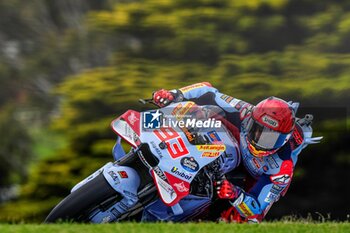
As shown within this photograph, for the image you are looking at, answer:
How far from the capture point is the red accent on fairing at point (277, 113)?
6789 millimetres

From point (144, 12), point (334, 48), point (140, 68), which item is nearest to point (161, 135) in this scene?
point (140, 68)

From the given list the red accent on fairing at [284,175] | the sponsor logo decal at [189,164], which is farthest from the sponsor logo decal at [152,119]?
the red accent on fairing at [284,175]

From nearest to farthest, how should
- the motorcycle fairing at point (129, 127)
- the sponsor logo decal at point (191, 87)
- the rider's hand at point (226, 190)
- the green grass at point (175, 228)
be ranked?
the green grass at point (175, 228), the rider's hand at point (226, 190), the motorcycle fairing at point (129, 127), the sponsor logo decal at point (191, 87)

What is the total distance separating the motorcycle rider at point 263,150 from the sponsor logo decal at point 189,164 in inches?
10.6

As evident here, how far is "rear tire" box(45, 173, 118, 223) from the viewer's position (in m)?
6.93

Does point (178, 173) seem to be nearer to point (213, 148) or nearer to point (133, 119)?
point (213, 148)

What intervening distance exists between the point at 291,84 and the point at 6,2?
2.85 m

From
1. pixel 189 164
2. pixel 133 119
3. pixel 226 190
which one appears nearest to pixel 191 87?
pixel 133 119

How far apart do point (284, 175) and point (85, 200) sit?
70.6 inches

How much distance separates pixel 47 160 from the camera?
742 centimetres

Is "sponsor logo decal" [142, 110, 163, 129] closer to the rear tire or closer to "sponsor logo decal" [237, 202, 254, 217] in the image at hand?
the rear tire

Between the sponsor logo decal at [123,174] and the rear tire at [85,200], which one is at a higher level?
the sponsor logo decal at [123,174]

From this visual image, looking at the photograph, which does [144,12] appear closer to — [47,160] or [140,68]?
[140,68]

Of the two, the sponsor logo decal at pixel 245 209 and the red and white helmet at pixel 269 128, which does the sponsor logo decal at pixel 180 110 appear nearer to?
the red and white helmet at pixel 269 128
